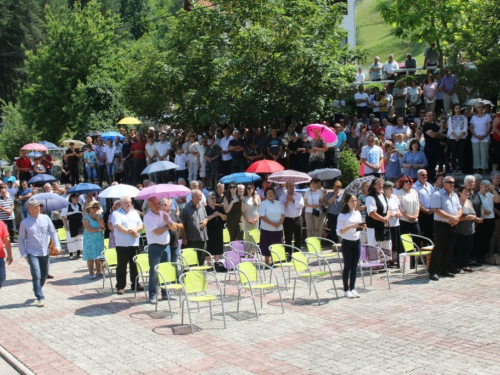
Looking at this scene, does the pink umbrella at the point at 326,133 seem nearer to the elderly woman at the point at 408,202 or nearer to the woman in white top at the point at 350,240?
the elderly woman at the point at 408,202

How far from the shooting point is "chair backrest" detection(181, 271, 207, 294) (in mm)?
10289

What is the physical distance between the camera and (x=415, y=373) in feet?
25.5

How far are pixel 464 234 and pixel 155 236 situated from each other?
6.10m

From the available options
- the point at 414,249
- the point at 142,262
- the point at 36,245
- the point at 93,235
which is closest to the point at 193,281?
the point at 142,262

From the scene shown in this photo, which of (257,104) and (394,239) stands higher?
(257,104)

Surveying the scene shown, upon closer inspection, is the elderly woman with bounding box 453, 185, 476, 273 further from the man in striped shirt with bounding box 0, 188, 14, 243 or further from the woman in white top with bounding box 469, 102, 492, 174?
the man in striped shirt with bounding box 0, 188, 14, 243

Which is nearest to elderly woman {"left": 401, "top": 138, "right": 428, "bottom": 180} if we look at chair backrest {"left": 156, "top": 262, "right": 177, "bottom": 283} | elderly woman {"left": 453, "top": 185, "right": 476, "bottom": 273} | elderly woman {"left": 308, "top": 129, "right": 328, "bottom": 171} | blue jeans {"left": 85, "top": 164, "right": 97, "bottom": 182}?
elderly woman {"left": 308, "top": 129, "right": 328, "bottom": 171}

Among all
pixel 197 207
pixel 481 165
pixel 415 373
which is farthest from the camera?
pixel 481 165

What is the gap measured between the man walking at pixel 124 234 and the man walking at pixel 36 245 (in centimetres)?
124

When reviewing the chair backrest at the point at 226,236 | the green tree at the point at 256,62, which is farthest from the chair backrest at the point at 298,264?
the green tree at the point at 256,62

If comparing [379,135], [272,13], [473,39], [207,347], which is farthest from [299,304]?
[272,13]

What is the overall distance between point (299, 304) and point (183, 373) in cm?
365

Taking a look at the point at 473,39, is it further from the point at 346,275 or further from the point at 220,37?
the point at 346,275

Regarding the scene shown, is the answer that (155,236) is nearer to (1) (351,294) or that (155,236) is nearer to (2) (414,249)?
(1) (351,294)
